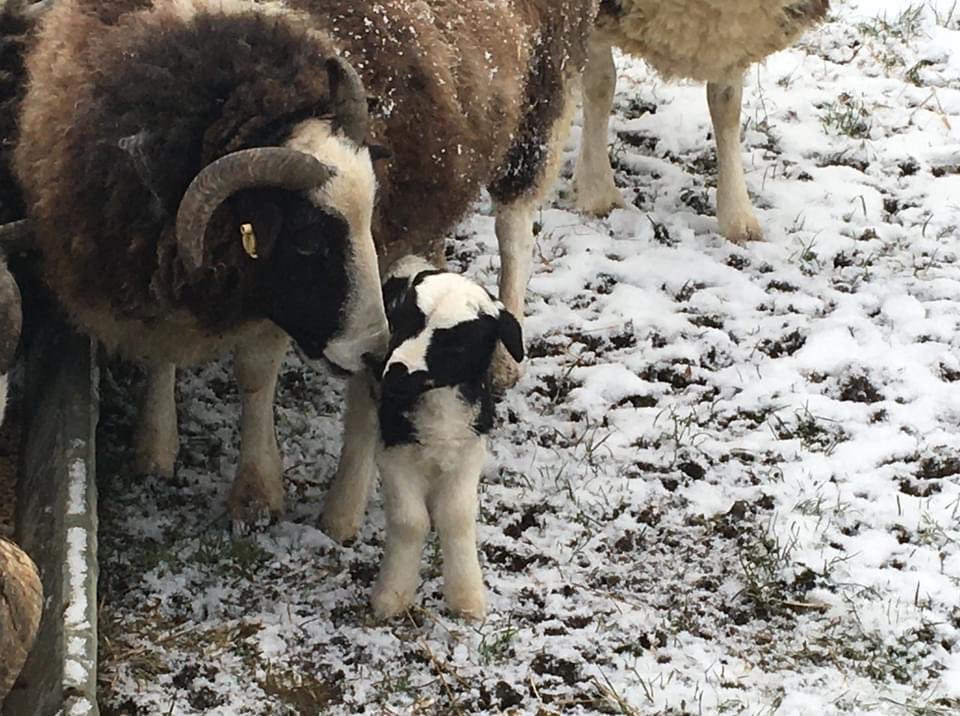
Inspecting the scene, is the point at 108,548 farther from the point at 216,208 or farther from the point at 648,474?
the point at 648,474

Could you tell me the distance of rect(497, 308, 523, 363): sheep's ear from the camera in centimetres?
383

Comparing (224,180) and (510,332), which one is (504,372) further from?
(224,180)

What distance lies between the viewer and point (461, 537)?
3.93 meters

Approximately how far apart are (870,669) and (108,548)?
234 centimetres

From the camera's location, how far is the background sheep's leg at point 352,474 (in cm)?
430

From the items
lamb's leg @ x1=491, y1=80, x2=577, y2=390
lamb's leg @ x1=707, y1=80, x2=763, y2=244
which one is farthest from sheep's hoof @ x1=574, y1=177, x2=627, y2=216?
lamb's leg @ x1=491, y1=80, x2=577, y2=390

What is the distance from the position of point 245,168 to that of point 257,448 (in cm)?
130

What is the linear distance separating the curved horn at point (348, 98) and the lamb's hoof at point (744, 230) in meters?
2.77

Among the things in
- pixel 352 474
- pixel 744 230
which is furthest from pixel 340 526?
pixel 744 230

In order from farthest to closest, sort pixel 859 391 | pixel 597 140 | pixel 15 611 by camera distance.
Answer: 1. pixel 597 140
2. pixel 859 391
3. pixel 15 611

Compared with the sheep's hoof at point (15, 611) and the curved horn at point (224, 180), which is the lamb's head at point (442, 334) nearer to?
the curved horn at point (224, 180)

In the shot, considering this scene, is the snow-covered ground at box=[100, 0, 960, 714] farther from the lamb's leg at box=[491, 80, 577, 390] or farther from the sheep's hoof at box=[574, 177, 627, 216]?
the lamb's leg at box=[491, 80, 577, 390]

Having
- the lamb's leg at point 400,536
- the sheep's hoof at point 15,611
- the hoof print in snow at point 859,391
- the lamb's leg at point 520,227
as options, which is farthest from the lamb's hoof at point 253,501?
the hoof print in snow at point 859,391

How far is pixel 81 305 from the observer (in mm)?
4004
